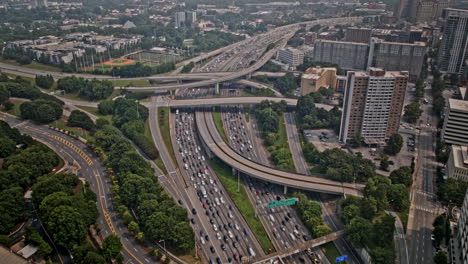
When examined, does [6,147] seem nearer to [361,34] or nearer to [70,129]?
[70,129]

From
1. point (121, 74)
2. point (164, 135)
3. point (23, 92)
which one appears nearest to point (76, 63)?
point (121, 74)

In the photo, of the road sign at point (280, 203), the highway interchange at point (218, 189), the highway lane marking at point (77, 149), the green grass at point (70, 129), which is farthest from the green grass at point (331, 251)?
the green grass at point (70, 129)

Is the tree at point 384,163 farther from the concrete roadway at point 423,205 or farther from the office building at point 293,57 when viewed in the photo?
the office building at point 293,57

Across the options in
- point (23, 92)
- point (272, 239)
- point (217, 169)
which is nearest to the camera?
point (272, 239)

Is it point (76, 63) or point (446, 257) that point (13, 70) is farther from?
point (446, 257)

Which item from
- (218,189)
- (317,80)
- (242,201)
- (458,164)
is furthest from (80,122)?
(458,164)
